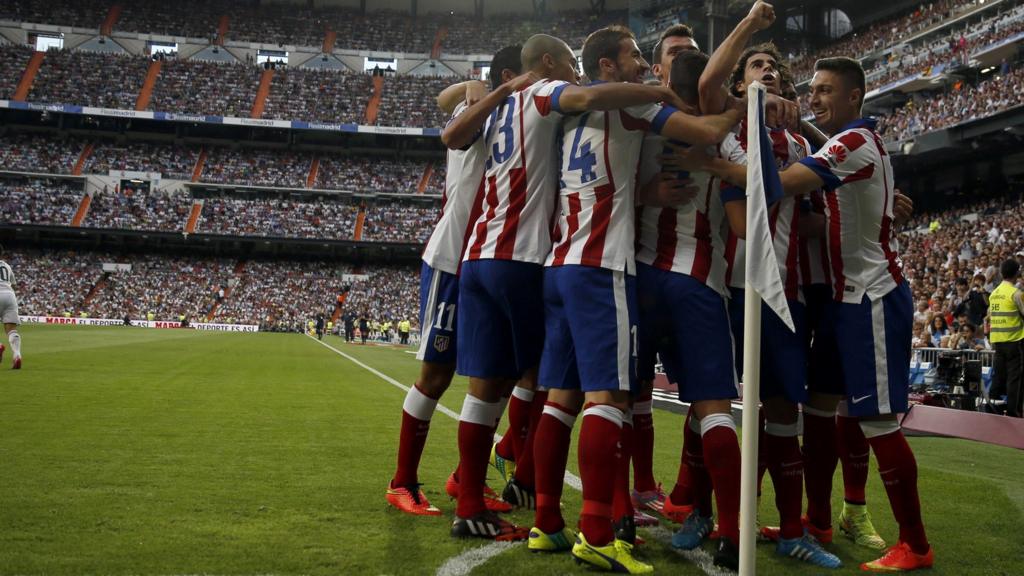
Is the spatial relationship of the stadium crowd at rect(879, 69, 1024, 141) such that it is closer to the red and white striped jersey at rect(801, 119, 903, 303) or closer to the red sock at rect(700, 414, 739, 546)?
the red and white striped jersey at rect(801, 119, 903, 303)

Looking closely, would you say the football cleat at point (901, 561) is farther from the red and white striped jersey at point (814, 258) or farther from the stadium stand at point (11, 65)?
the stadium stand at point (11, 65)

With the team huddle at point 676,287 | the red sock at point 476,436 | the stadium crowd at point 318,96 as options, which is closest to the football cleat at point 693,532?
the team huddle at point 676,287

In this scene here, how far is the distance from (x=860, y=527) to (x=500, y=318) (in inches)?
89.4

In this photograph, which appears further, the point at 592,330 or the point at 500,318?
the point at 500,318

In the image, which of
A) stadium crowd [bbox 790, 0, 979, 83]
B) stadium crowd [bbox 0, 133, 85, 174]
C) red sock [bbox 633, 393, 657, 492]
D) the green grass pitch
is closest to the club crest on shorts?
the green grass pitch

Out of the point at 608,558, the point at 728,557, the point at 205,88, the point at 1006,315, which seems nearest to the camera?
the point at 608,558

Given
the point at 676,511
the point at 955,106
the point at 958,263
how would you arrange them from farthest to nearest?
the point at 955,106 < the point at 958,263 < the point at 676,511

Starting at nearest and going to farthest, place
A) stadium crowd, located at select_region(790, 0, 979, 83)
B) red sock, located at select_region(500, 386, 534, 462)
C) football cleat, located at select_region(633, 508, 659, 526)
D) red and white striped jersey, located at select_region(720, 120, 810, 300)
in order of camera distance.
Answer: red and white striped jersey, located at select_region(720, 120, 810, 300)
football cleat, located at select_region(633, 508, 659, 526)
red sock, located at select_region(500, 386, 534, 462)
stadium crowd, located at select_region(790, 0, 979, 83)

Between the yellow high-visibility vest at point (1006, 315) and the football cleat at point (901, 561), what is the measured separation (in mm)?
7919

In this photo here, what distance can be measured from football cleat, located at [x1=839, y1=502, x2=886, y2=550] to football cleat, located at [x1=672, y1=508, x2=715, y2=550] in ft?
2.75

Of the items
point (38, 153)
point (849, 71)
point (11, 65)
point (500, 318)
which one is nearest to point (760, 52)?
point (849, 71)

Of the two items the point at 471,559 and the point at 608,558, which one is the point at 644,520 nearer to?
the point at 608,558

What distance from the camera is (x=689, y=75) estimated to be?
3930mm

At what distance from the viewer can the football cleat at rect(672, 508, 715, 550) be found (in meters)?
4.01
